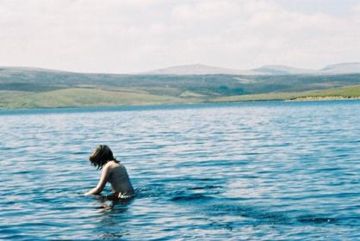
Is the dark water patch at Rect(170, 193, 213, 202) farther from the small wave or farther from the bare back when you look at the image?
the small wave

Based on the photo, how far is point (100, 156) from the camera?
82.3 ft

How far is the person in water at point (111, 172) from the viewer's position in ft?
82.1

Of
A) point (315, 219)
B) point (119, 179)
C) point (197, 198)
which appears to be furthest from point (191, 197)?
point (315, 219)

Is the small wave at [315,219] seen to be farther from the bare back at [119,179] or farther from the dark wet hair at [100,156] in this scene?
the dark wet hair at [100,156]

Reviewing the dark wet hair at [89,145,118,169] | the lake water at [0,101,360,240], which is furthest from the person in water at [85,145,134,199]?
the lake water at [0,101,360,240]

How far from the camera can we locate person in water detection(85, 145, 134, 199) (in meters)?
25.0

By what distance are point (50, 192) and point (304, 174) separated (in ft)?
42.4

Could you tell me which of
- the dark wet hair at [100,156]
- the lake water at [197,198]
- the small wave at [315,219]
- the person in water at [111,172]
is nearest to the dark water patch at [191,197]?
the lake water at [197,198]

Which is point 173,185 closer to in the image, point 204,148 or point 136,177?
point 136,177

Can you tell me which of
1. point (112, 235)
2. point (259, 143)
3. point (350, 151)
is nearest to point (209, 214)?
point (112, 235)

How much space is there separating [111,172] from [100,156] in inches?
43.9

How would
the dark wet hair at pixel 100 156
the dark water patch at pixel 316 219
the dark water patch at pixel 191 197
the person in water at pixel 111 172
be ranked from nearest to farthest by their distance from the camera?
the dark water patch at pixel 316 219, the dark wet hair at pixel 100 156, the person in water at pixel 111 172, the dark water patch at pixel 191 197

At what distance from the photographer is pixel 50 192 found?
1215 inches

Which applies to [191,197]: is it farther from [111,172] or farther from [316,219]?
[316,219]
